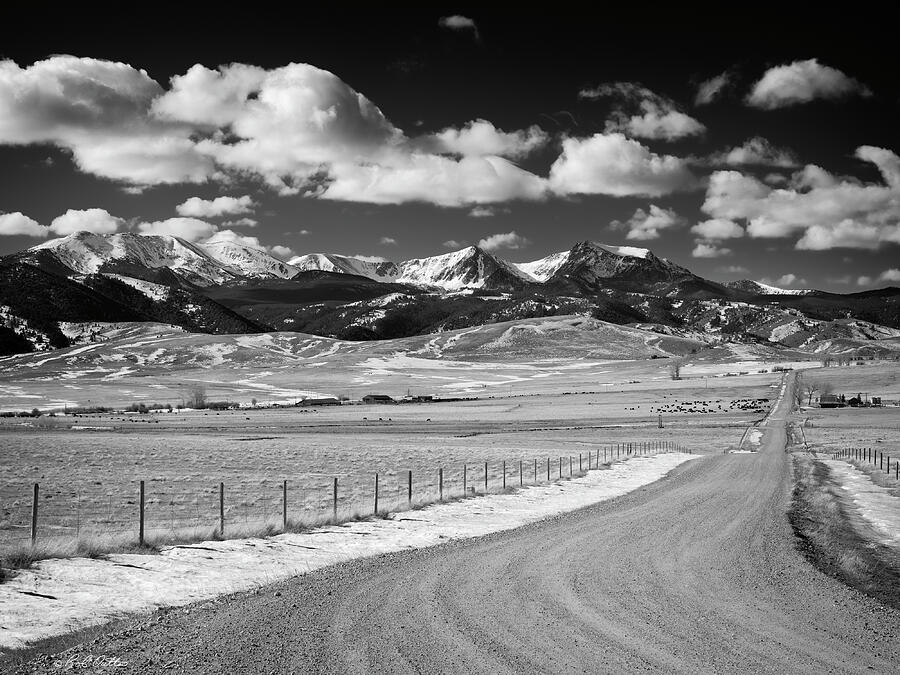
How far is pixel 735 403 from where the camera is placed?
11475cm

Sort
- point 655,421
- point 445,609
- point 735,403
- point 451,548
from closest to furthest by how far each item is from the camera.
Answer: point 445,609 → point 451,548 → point 655,421 → point 735,403

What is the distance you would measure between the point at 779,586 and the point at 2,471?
41808 millimetres

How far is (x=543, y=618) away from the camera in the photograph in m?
10.1

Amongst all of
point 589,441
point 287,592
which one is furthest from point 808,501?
point 589,441

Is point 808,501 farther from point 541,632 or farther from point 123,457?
point 123,457

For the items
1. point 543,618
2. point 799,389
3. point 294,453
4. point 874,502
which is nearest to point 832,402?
Result: point 799,389

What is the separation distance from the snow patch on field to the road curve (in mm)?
5398

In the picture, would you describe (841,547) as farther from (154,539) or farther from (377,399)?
(377,399)

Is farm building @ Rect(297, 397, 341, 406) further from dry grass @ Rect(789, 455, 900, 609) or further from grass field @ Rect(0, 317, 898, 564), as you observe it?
dry grass @ Rect(789, 455, 900, 609)
